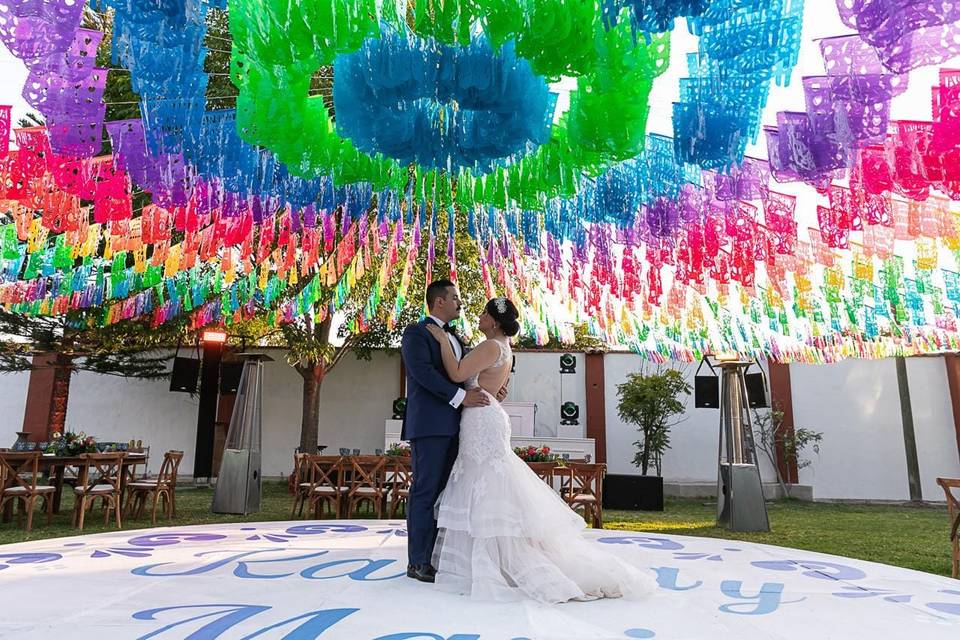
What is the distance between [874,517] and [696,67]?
9474mm

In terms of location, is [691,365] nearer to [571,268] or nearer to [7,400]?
[571,268]

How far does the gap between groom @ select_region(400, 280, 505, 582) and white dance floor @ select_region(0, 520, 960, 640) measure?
0.22 metres

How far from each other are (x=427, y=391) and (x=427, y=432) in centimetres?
22

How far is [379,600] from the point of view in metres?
2.78

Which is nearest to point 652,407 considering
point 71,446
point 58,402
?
point 71,446

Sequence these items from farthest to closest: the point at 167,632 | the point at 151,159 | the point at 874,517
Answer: the point at 874,517 → the point at 151,159 → the point at 167,632

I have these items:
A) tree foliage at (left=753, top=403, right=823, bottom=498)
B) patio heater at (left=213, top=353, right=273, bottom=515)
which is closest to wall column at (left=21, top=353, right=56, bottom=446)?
patio heater at (left=213, top=353, right=273, bottom=515)

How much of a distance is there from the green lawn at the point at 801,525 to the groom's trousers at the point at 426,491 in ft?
14.9

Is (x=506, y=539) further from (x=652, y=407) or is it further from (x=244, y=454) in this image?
(x=652, y=407)

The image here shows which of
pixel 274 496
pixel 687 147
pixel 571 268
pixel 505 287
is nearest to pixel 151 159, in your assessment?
pixel 687 147

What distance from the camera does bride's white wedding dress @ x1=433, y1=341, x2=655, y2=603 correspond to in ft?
9.21

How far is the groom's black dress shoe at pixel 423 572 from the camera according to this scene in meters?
3.12

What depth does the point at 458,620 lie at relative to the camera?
2.42 metres

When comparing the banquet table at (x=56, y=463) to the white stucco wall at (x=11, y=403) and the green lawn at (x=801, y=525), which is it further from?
the white stucco wall at (x=11, y=403)
